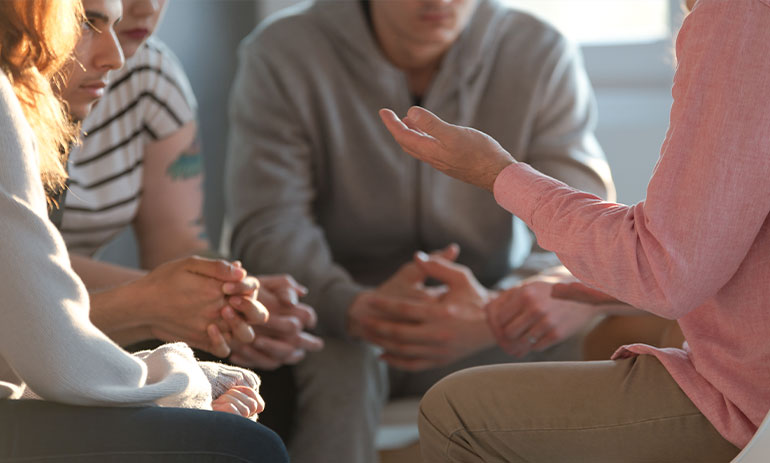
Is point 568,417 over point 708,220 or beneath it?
beneath

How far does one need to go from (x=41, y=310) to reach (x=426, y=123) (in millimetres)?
372

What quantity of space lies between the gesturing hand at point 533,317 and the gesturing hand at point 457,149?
541 mm

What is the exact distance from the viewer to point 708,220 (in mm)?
729

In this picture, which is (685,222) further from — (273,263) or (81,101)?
(273,263)

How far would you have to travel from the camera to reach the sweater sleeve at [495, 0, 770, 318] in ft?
2.37

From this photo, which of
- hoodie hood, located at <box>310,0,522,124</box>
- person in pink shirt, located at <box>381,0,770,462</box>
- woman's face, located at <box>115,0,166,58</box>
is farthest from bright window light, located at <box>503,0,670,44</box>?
person in pink shirt, located at <box>381,0,770,462</box>

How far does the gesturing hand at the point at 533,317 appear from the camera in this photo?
1383 mm

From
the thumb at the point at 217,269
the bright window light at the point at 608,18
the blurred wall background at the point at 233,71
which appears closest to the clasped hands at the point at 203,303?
the thumb at the point at 217,269

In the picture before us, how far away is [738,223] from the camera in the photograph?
2.40 ft

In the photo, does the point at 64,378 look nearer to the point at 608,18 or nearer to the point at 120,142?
the point at 120,142

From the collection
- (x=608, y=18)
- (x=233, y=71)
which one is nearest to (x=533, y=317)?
(x=608, y=18)

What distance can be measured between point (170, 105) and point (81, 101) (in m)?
0.48

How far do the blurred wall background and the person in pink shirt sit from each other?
129 centimetres

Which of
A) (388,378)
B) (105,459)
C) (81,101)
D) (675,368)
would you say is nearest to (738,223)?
(675,368)
